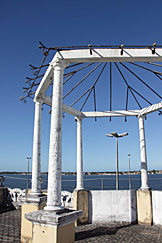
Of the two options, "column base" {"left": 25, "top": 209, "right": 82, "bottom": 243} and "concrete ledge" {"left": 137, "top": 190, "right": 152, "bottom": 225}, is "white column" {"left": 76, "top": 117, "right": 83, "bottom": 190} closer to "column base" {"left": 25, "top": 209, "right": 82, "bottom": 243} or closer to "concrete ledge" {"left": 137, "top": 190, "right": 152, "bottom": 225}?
"concrete ledge" {"left": 137, "top": 190, "right": 152, "bottom": 225}

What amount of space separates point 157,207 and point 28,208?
659 centimetres

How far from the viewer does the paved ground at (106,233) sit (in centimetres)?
890

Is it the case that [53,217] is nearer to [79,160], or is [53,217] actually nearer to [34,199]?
[34,199]

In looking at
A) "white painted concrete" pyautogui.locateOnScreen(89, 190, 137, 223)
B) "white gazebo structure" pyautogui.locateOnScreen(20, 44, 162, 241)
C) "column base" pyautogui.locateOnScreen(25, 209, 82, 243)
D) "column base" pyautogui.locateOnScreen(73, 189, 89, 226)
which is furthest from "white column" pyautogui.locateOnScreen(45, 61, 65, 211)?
"white painted concrete" pyautogui.locateOnScreen(89, 190, 137, 223)

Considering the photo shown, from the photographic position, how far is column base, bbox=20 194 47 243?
8156mm

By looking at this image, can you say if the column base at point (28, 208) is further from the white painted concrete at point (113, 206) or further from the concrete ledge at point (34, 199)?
the white painted concrete at point (113, 206)

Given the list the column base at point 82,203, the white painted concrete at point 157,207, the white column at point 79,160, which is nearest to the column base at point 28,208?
the column base at point 82,203

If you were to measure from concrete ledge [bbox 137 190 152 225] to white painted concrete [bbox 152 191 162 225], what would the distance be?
21cm

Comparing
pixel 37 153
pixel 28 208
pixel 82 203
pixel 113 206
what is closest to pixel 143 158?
pixel 113 206

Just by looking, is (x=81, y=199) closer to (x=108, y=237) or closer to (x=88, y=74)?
(x=108, y=237)

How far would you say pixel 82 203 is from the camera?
11719 mm

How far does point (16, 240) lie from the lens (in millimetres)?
8656

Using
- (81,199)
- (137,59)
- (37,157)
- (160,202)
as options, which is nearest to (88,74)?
(137,59)

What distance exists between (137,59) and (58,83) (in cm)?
272
